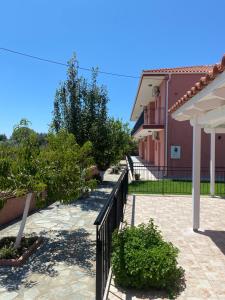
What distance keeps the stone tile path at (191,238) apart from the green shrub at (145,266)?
0.13 meters

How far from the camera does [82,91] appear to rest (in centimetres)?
1427

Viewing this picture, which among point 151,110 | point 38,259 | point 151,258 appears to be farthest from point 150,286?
point 151,110

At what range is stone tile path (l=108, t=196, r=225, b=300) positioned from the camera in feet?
15.0

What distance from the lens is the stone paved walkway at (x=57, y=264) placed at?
15.7 ft

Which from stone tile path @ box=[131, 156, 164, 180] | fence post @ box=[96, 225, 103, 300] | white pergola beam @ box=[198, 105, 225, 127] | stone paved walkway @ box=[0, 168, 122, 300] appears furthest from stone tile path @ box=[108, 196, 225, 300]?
stone tile path @ box=[131, 156, 164, 180]

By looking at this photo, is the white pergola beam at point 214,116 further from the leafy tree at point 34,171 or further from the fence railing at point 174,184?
the fence railing at point 174,184

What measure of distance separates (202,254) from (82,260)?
2.11m

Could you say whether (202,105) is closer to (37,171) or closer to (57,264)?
(37,171)

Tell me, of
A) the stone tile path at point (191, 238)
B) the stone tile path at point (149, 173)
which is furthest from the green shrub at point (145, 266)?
the stone tile path at point (149, 173)

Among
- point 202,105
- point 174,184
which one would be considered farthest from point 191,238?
point 174,184

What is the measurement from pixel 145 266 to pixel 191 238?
2922 mm

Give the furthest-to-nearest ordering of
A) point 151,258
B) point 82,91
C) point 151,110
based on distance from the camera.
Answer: point 151,110 < point 82,91 < point 151,258

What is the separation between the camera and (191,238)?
716 centimetres

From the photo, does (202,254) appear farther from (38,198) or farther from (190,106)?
(38,198)
